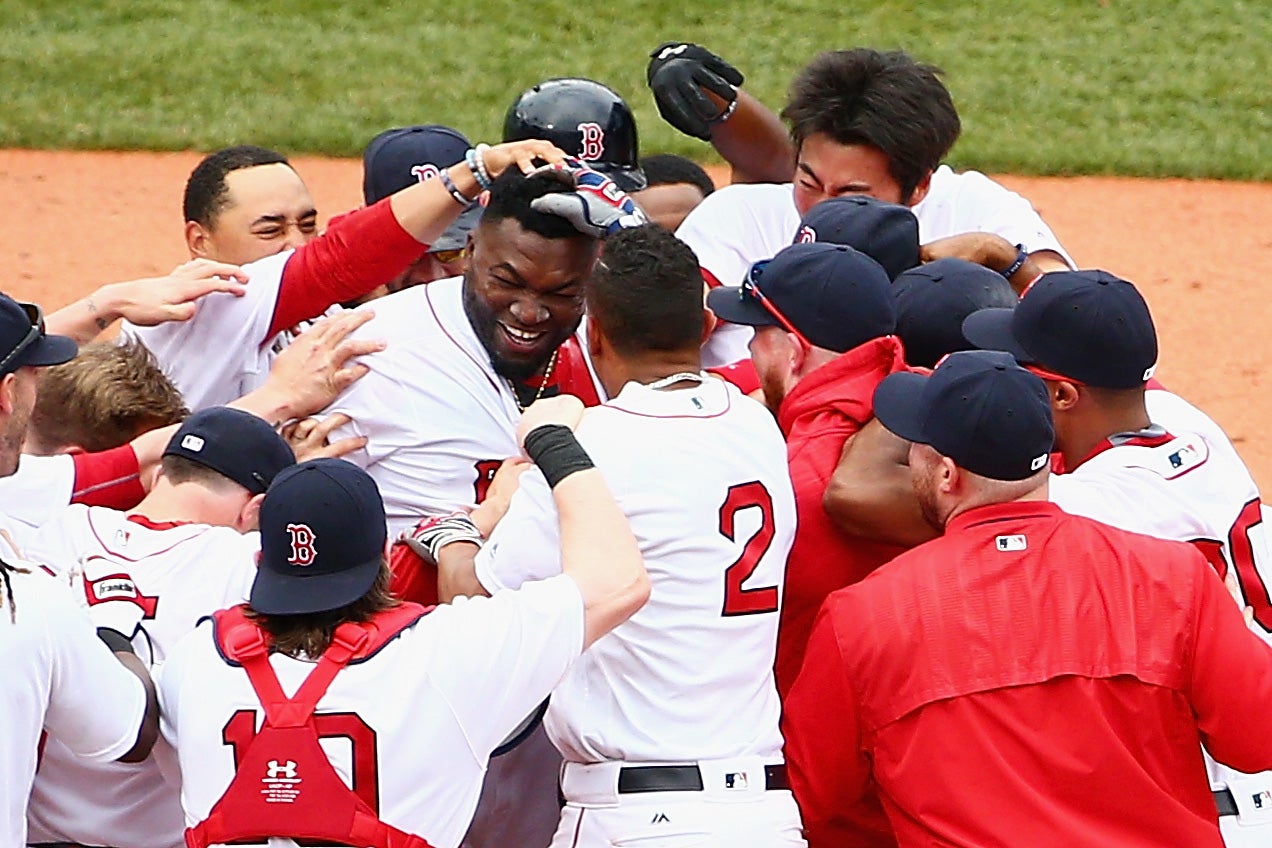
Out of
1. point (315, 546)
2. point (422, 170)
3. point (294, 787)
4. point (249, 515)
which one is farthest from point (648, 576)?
point (422, 170)

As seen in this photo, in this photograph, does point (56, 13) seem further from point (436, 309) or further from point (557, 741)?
point (557, 741)

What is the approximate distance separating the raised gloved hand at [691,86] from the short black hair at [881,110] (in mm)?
267

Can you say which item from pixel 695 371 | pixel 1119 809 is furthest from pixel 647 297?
Answer: pixel 1119 809

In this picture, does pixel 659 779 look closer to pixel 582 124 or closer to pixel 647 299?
pixel 647 299

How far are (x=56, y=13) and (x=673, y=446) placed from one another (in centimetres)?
1170

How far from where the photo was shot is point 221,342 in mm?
4535

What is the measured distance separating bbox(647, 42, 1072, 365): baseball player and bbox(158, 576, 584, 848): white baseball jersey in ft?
6.25

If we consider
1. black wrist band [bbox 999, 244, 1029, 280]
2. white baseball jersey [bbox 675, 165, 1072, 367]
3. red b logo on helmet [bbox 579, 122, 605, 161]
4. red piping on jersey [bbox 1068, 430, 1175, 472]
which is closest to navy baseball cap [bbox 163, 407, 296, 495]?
red b logo on helmet [bbox 579, 122, 605, 161]

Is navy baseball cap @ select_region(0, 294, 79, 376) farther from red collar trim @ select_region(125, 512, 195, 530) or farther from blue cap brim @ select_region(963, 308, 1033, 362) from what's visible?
blue cap brim @ select_region(963, 308, 1033, 362)

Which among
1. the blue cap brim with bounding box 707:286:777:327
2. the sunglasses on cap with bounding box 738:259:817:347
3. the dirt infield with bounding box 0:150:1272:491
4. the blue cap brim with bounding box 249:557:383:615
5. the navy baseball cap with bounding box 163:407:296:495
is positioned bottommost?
the dirt infield with bounding box 0:150:1272:491

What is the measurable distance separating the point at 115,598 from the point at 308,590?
0.58m

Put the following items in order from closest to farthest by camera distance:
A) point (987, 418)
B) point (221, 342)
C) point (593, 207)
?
point (987, 418) < point (593, 207) < point (221, 342)

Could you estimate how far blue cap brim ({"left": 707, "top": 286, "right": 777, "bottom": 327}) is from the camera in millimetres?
3699

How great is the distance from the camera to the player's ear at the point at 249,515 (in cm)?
359
